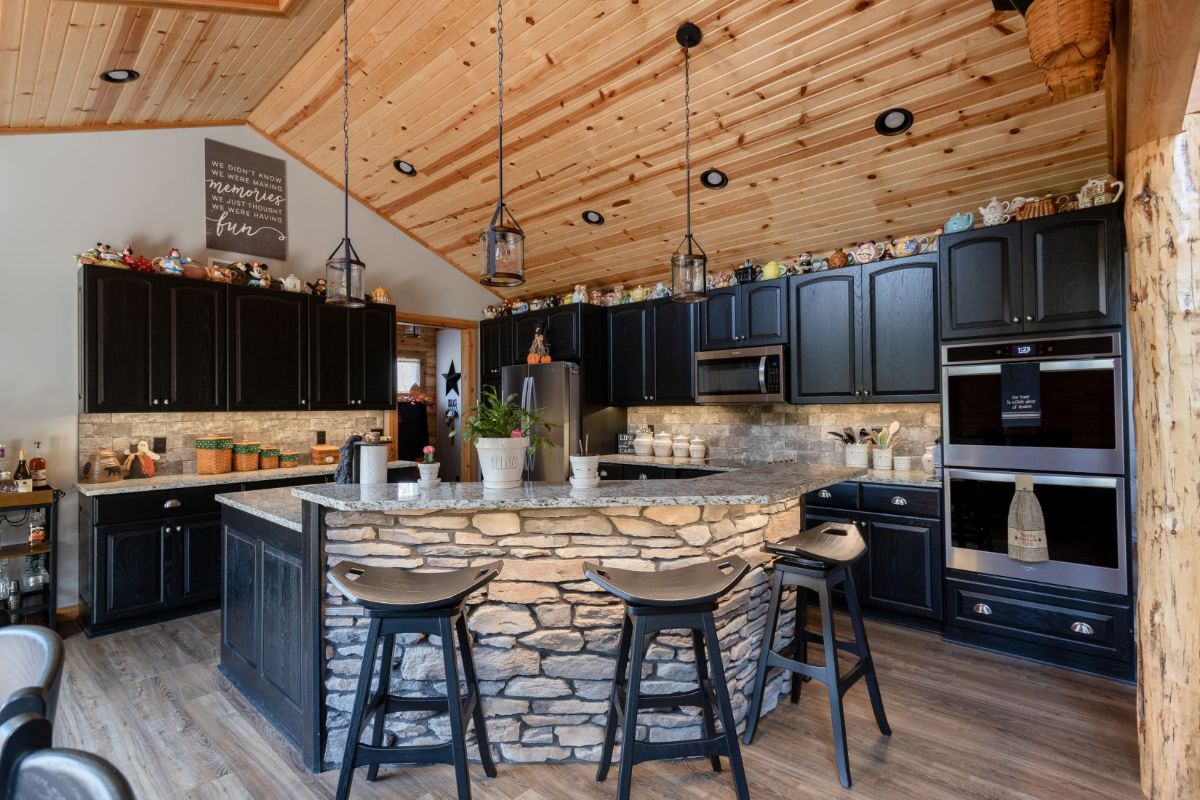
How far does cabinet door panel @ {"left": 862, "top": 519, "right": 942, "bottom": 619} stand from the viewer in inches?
139

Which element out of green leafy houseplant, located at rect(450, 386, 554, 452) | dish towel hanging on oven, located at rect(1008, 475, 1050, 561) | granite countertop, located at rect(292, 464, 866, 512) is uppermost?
green leafy houseplant, located at rect(450, 386, 554, 452)

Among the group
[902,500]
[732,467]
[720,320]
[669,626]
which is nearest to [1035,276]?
[902,500]

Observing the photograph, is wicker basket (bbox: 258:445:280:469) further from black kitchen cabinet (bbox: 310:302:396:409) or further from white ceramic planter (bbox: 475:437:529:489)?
white ceramic planter (bbox: 475:437:529:489)

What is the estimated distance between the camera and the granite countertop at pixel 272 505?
2490 millimetres

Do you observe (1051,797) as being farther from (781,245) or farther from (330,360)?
(330,360)

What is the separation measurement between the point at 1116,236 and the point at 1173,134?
1.21 m

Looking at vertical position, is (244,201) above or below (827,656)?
above

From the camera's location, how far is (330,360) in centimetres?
495

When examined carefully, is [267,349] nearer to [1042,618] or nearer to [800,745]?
[800,745]

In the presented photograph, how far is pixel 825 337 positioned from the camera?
13.8ft

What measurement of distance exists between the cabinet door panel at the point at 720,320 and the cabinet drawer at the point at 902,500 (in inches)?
58.1

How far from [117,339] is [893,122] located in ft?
15.6

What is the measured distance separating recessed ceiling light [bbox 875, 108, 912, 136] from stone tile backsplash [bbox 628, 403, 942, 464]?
174cm

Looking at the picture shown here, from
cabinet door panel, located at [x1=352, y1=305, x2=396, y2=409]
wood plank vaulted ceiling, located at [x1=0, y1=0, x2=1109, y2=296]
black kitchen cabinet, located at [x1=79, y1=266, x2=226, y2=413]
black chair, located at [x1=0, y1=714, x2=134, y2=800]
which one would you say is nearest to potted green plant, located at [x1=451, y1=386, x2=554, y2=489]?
black chair, located at [x1=0, y1=714, x2=134, y2=800]
